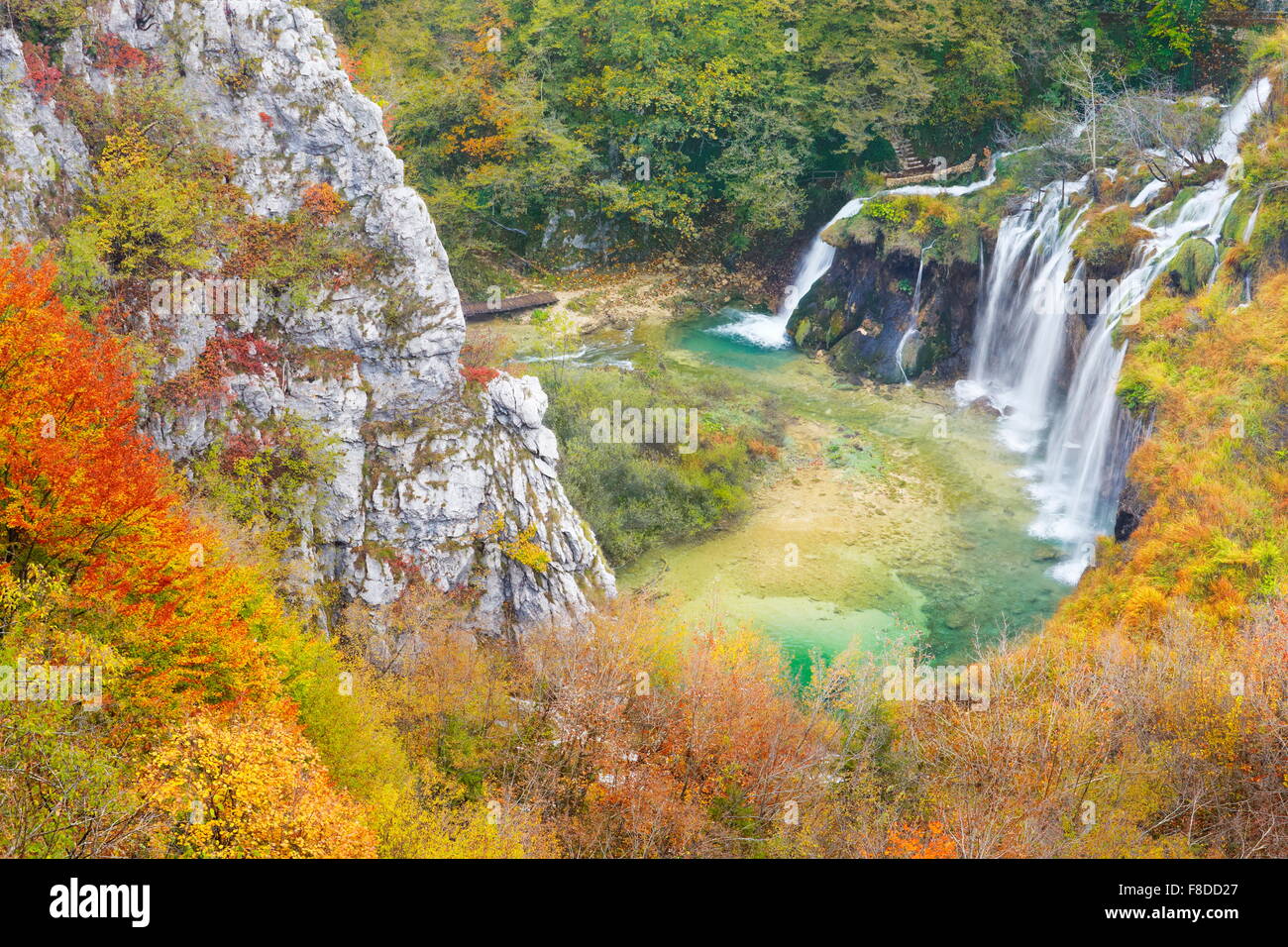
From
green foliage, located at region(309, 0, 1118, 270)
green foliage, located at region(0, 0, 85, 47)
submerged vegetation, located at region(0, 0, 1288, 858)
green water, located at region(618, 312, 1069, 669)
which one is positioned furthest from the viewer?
green foliage, located at region(309, 0, 1118, 270)

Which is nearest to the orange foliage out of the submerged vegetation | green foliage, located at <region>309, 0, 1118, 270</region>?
the submerged vegetation

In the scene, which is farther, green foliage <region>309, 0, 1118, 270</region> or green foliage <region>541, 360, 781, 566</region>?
green foliage <region>309, 0, 1118, 270</region>

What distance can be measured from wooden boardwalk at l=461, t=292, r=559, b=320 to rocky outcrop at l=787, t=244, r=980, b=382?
11.9 metres

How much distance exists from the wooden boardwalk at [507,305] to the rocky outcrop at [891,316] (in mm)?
11863

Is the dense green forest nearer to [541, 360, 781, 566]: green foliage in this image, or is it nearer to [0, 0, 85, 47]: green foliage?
[541, 360, 781, 566]: green foliage

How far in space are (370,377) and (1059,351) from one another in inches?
968

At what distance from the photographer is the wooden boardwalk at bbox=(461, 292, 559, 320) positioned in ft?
139

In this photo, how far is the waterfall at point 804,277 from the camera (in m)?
42.0

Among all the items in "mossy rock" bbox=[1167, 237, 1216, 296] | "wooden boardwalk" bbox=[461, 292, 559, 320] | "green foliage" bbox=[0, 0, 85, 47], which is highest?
"green foliage" bbox=[0, 0, 85, 47]

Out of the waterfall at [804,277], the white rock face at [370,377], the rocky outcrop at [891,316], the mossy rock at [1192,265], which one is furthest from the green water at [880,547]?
the mossy rock at [1192,265]

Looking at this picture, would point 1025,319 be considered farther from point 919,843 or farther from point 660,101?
point 919,843

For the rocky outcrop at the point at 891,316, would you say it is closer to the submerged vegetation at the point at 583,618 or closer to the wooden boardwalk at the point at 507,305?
the submerged vegetation at the point at 583,618

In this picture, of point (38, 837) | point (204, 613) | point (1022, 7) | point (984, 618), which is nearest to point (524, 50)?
point (1022, 7)

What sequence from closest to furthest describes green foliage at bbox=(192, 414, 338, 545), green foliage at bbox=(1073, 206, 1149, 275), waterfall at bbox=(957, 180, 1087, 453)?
green foliage at bbox=(192, 414, 338, 545) → green foliage at bbox=(1073, 206, 1149, 275) → waterfall at bbox=(957, 180, 1087, 453)
